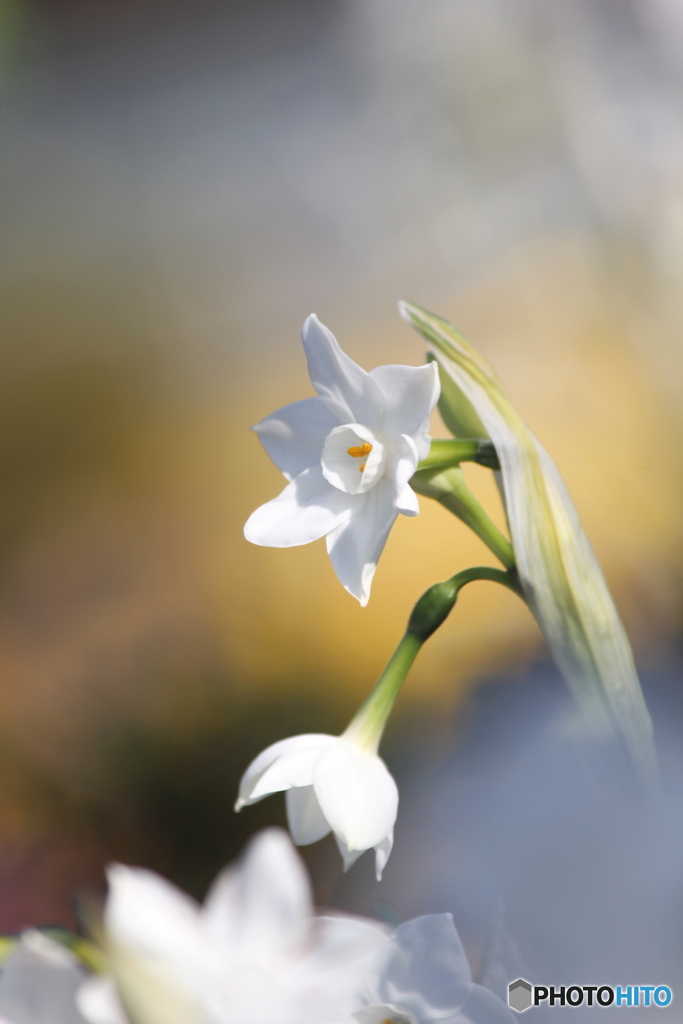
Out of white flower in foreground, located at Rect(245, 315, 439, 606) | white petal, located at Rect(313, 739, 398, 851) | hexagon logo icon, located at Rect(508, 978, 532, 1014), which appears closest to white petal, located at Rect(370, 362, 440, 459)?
white flower in foreground, located at Rect(245, 315, 439, 606)

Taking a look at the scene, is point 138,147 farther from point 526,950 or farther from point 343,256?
point 526,950

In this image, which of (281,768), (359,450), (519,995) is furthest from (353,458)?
(519,995)

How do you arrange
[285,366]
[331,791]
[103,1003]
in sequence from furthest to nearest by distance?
[285,366] < [331,791] < [103,1003]

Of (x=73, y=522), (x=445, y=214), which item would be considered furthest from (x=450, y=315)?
(x=73, y=522)

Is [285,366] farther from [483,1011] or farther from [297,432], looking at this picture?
[483,1011]

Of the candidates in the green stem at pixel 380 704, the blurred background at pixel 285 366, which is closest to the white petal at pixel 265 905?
the green stem at pixel 380 704

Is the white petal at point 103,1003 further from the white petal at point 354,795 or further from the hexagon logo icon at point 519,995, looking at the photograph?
the hexagon logo icon at point 519,995
